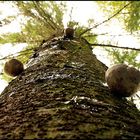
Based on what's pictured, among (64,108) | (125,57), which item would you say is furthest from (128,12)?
(64,108)

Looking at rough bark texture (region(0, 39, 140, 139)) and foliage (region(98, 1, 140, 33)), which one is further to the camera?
foliage (region(98, 1, 140, 33))

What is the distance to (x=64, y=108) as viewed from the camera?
1.33 metres

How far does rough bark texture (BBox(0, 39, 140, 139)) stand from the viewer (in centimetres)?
112

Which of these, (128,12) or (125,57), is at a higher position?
(128,12)

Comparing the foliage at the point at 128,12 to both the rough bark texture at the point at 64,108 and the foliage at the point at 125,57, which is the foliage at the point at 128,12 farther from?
the rough bark texture at the point at 64,108

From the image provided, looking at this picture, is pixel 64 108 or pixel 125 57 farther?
pixel 125 57

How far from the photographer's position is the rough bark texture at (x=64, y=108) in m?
1.12

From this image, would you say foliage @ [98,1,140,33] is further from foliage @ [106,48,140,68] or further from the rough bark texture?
the rough bark texture

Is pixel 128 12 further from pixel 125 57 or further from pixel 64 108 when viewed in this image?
pixel 64 108

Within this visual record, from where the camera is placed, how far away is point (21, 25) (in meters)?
5.48

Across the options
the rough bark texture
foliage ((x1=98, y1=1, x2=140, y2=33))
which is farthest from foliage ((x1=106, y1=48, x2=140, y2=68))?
the rough bark texture

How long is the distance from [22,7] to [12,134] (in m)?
4.52

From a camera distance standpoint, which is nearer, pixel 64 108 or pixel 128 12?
pixel 64 108

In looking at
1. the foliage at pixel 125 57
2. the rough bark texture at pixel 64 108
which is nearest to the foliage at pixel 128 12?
the foliage at pixel 125 57
